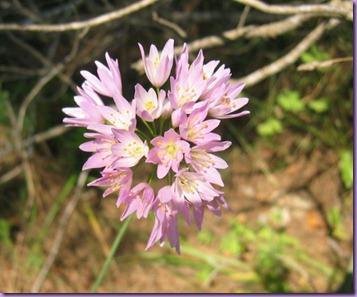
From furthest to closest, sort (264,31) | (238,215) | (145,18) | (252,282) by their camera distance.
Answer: (238,215)
(252,282)
(145,18)
(264,31)

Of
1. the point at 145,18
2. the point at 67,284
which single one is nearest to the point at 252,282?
the point at 67,284

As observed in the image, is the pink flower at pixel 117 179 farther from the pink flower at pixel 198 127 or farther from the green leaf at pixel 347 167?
the green leaf at pixel 347 167

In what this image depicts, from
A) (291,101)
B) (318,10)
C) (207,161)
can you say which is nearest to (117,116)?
(207,161)

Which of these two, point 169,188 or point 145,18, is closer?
point 169,188

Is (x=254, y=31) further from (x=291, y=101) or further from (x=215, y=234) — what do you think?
(x=215, y=234)

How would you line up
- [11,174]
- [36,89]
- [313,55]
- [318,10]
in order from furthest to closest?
[11,174] → [313,55] → [36,89] → [318,10]

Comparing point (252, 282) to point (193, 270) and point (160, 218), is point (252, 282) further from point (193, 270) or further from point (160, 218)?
point (160, 218)
